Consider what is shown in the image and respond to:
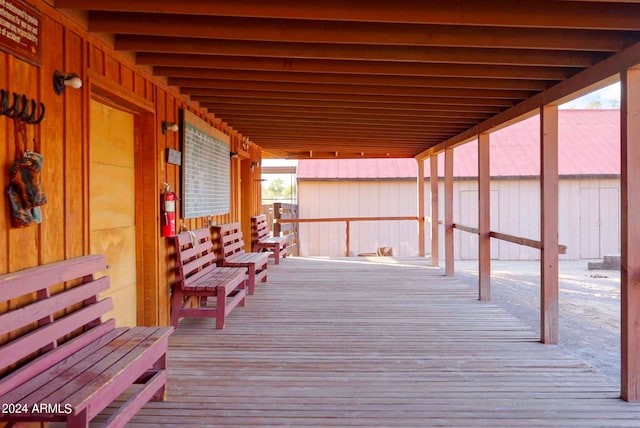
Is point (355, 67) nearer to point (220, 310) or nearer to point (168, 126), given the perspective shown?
point (168, 126)

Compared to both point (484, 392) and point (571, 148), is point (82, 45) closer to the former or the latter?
point (484, 392)

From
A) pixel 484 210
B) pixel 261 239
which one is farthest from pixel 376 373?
pixel 261 239

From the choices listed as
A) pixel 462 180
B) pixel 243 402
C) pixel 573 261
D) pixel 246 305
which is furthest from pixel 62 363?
pixel 573 261

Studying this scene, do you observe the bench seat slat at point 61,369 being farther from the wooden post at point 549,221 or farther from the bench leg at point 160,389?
the wooden post at point 549,221

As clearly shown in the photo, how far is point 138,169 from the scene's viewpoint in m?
3.90

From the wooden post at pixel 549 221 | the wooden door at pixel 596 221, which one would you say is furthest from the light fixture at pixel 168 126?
the wooden door at pixel 596 221

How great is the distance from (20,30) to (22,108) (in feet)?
1.26

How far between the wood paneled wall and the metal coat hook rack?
0.03 m

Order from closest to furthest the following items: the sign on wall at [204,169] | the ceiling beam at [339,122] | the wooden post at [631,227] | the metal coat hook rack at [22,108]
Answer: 1. the metal coat hook rack at [22,108]
2. the wooden post at [631,227]
3. the sign on wall at [204,169]
4. the ceiling beam at [339,122]

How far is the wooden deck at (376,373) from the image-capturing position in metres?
2.58

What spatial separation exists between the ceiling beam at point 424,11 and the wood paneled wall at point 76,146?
0.35 m

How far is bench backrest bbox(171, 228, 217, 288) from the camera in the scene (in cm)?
412

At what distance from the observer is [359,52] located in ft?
10.8

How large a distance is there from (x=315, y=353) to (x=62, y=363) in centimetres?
194
